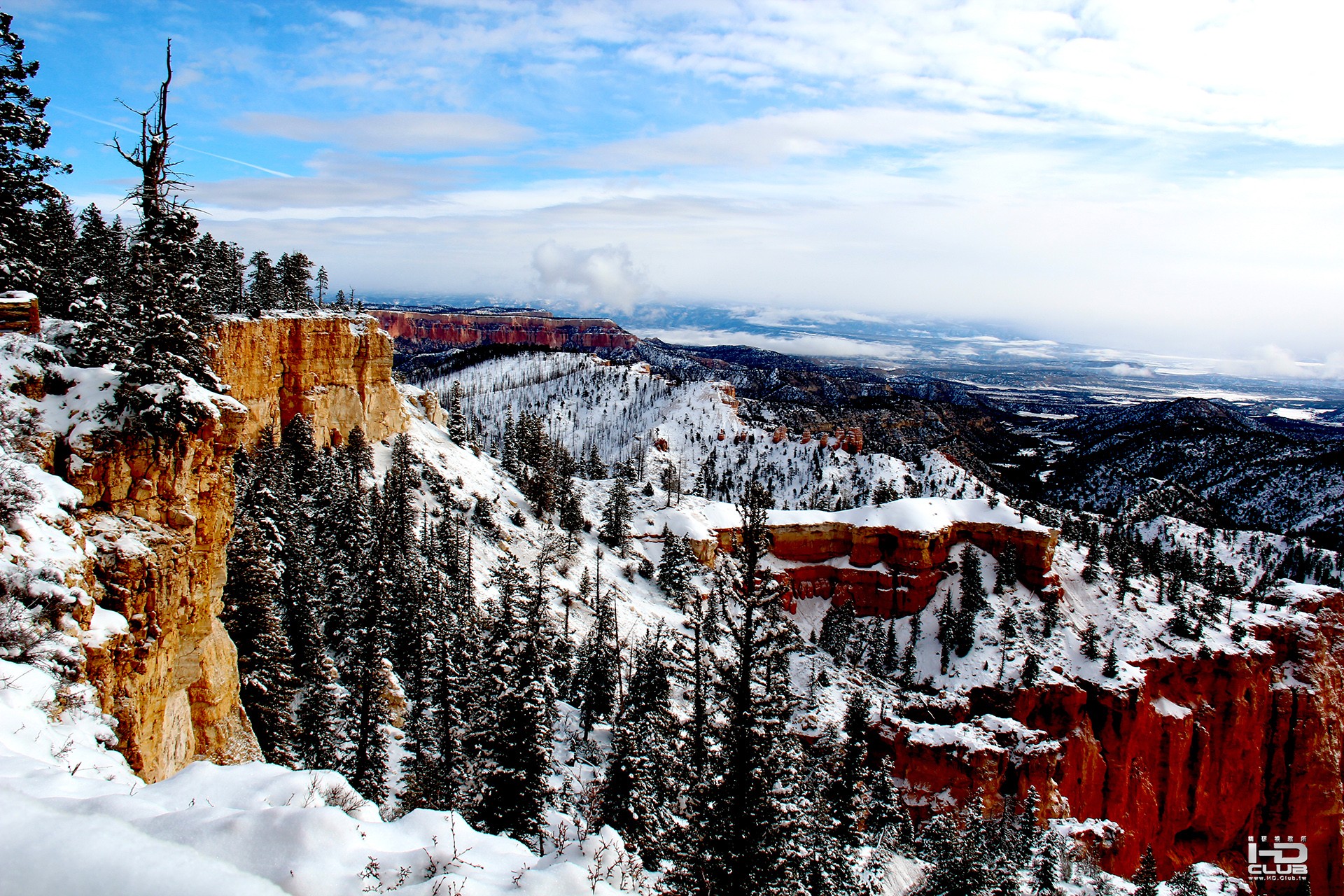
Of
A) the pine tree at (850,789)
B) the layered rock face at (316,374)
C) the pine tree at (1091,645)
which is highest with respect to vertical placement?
the layered rock face at (316,374)

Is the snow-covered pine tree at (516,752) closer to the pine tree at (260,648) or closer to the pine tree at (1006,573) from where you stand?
the pine tree at (260,648)

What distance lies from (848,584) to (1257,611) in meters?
42.6

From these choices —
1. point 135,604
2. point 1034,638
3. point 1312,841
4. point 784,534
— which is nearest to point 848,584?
point 784,534

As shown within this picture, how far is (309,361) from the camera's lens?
66.2m

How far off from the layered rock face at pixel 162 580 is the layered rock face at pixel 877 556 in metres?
65.5

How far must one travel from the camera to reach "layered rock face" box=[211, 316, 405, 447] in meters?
58.5

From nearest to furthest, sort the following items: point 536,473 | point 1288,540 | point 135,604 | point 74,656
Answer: point 74,656 < point 135,604 < point 536,473 < point 1288,540

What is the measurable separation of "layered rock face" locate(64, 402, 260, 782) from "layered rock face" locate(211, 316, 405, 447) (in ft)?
149

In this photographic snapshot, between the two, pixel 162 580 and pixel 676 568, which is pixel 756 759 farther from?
pixel 676 568

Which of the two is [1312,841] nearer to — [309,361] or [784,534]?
[784,534]

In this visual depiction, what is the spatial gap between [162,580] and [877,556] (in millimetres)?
79923

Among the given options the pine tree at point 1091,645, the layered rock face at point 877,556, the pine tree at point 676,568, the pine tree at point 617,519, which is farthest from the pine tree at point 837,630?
the pine tree at point 617,519

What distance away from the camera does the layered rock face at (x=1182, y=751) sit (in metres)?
55.6

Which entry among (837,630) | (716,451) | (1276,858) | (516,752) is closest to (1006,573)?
(837,630)
